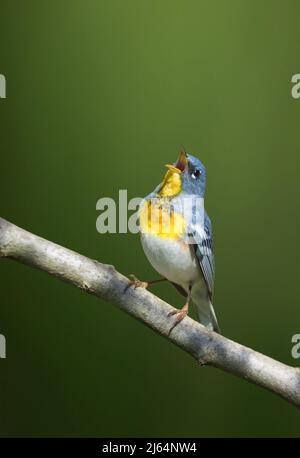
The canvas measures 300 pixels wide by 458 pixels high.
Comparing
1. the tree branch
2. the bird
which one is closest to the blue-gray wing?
the bird

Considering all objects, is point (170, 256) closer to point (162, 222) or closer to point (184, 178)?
point (162, 222)

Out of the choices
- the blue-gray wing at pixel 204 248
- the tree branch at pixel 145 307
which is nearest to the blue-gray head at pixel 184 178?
the blue-gray wing at pixel 204 248

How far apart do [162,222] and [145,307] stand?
0.38 m

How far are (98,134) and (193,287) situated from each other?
0.77 metres

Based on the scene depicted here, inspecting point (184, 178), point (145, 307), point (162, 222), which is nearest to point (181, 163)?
point (184, 178)

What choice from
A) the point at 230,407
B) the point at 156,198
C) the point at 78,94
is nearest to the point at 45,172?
the point at 78,94

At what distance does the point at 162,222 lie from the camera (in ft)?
6.85

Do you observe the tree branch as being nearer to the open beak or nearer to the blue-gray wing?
the blue-gray wing

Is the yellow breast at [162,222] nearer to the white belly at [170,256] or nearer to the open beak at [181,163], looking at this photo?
the white belly at [170,256]

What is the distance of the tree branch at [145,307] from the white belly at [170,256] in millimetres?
280

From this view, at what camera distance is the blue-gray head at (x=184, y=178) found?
2.16 meters

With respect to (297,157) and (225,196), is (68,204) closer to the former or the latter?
(225,196)

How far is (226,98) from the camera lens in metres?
2.76

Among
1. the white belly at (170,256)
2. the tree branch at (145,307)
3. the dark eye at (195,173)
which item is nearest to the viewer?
the tree branch at (145,307)
